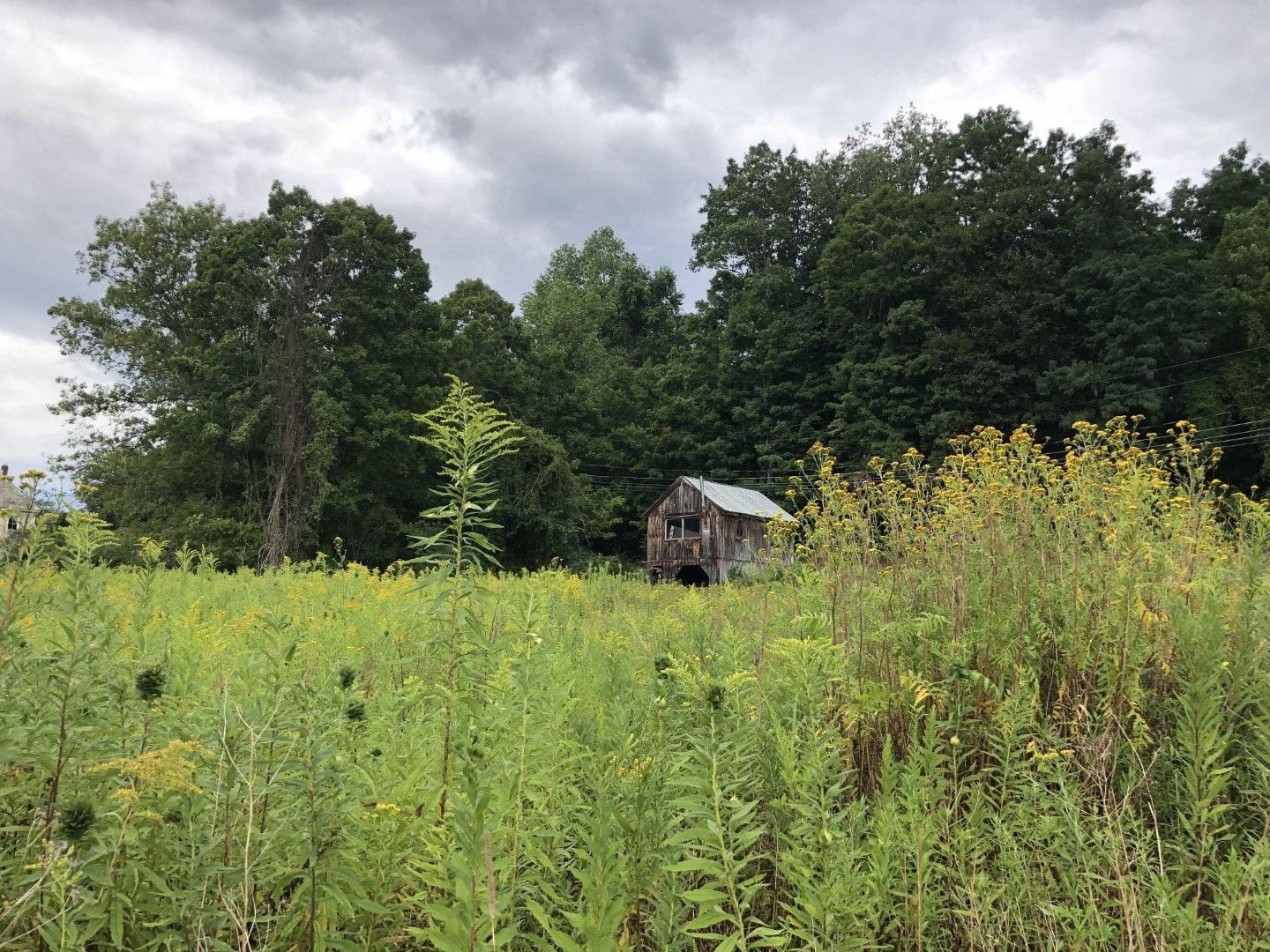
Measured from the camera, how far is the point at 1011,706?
3.05 meters

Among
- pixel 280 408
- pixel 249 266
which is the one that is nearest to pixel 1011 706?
pixel 280 408

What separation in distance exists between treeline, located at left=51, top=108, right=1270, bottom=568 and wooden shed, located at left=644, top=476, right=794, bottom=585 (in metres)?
3.45

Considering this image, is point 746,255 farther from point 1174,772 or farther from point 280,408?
point 1174,772

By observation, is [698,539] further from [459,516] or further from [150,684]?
[150,684]

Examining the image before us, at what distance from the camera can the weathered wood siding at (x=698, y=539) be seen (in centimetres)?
3300

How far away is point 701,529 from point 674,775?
103ft

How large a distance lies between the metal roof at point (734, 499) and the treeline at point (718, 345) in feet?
13.1

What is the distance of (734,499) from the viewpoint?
1340 inches

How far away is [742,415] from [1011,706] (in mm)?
37779

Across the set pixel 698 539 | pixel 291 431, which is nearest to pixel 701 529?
pixel 698 539

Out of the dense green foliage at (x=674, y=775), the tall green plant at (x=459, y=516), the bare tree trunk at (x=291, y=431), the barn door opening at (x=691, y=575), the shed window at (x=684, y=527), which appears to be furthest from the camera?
the barn door opening at (x=691, y=575)

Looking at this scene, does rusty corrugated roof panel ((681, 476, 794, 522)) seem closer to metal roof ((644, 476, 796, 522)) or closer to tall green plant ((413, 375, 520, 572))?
metal roof ((644, 476, 796, 522))

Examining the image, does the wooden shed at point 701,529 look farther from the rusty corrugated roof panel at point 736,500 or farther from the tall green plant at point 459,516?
the tall green plant at point 459,516

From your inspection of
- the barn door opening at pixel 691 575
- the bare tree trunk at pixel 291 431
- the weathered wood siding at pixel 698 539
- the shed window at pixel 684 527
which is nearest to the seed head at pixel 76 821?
the bare tree trunk at pixel 291 431
